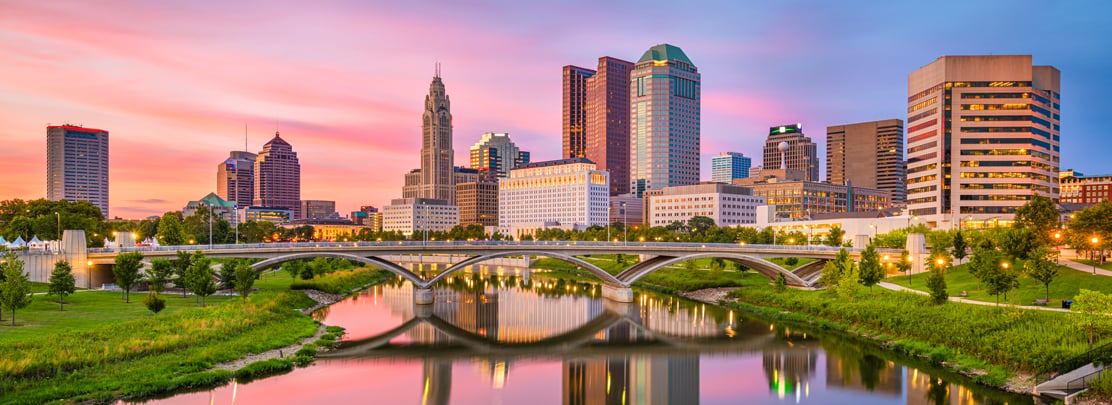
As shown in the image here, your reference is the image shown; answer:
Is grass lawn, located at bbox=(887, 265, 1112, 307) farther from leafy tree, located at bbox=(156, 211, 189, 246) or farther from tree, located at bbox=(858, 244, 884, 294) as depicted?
leafy tree, located at bbox=(156, 211, 189, 246)

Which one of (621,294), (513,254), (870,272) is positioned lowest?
(621,294)

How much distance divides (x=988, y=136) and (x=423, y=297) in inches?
4039

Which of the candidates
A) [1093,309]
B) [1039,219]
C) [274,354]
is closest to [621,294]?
[1039,219]

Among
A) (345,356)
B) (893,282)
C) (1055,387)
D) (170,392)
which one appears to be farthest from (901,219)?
(170,392)

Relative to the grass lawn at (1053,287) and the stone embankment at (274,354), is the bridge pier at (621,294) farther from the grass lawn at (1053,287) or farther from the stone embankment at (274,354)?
the stone embankment at (274,354)

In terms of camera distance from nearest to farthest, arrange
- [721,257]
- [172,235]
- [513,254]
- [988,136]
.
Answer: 1. [513,254]
2. [721,257]
3. [172,235]
4. [988,136]

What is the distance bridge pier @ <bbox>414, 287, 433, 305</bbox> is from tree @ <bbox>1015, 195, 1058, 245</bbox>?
59.0 m

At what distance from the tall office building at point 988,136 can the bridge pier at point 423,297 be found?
303ft

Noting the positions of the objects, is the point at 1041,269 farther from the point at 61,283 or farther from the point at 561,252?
the point at 61,283

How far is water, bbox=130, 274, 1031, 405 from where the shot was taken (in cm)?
3941

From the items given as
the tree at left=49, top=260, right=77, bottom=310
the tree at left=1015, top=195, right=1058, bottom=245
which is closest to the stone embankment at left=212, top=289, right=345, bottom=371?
the tree at left=49, top=260, right=77, bottom=310

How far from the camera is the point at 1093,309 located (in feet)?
124

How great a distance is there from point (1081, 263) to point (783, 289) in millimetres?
26517

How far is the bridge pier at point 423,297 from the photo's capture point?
8019 centimetres
